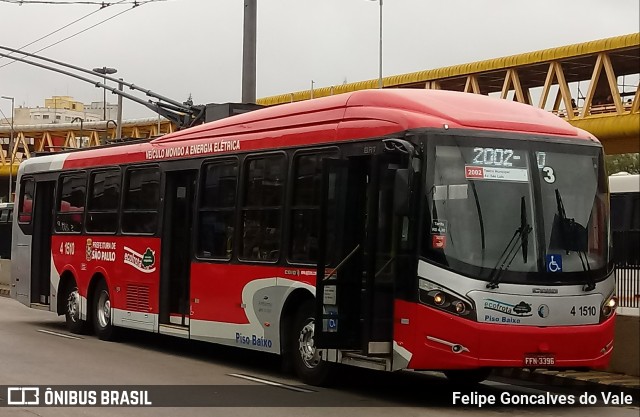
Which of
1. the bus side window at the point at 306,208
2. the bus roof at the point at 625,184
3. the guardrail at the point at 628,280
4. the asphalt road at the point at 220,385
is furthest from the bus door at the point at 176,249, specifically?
the bus roof at the point at 625,184

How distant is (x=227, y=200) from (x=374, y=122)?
3429 mm

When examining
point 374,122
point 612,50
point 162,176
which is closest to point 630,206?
point 612,50

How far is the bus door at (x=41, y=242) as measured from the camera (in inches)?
818

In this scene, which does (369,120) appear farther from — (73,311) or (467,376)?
(73,311)

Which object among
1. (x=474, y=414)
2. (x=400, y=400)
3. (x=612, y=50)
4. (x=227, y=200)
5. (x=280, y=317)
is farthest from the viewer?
(x=612, y=50)

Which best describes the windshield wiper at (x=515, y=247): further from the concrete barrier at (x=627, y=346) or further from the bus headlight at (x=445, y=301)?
the concrete barrier at (x=627, y=346)

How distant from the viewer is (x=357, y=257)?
12.0 meters

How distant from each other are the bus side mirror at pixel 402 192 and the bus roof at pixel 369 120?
0.63m

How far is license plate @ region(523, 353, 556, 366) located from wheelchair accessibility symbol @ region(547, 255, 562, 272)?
87cm

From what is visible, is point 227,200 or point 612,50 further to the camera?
point 612,50

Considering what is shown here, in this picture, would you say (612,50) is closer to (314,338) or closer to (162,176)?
(162,176)

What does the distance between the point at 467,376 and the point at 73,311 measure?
355 inches

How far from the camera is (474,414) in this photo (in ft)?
35.4

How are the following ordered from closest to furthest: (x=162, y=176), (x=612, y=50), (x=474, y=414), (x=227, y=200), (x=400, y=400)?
(x=474, y=414) < (x=400, y=400) < (x=227, y=200) < (x=162, y=176) < (x=612, y=50)
